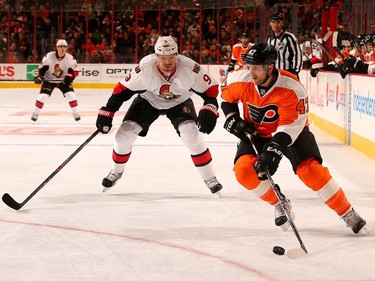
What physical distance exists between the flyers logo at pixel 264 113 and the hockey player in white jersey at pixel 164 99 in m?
0.67

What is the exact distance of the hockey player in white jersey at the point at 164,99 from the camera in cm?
464

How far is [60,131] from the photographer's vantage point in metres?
8.69

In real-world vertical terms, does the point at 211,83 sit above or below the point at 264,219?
above

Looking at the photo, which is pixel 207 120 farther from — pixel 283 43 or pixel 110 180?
pixel 283 43

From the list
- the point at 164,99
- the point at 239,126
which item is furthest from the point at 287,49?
the point at 239,126

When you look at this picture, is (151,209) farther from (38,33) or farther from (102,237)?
(38,33)

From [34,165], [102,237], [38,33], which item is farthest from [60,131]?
[38,33]

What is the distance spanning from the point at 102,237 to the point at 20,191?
1473 millimetres

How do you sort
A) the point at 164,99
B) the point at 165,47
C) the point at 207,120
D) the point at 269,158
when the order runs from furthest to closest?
the point at 164,99 < the point at 165,47 < the point at 207,120 < the point at 269,158

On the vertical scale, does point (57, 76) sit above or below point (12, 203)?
above

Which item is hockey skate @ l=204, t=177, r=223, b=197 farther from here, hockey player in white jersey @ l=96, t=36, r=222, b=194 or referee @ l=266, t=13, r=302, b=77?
referee @ l=266, t=13, r=302, b=77

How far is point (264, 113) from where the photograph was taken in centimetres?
374

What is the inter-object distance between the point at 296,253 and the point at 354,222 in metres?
0.58

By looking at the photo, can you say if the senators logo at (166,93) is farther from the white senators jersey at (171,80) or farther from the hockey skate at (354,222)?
the hockey skate at (354,222)
